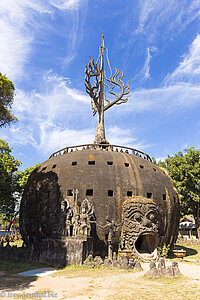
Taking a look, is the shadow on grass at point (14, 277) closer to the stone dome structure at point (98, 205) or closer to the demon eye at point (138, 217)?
the stone dome structure at point (98, 205)

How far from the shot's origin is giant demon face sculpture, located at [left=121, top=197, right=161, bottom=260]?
20.4 metres

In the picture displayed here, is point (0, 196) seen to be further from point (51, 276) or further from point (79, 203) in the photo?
point (51, 276)

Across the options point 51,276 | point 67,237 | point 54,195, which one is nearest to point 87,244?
point 67,237

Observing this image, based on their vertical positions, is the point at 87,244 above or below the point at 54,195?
below

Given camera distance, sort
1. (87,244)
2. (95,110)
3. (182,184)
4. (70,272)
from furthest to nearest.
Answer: (182,184) < (95,110) < (87,244) < (70,272)

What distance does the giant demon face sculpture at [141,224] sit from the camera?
20.4m

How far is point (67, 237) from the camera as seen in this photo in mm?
19312

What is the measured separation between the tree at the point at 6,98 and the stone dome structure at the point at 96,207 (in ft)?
21.4

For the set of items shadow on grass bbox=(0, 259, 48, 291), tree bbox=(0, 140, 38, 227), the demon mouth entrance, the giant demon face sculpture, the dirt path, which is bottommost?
the dirt path

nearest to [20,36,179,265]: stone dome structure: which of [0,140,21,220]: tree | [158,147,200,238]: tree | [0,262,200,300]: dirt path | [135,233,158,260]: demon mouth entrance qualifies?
[135,233,158,260]: demon mouth entrance

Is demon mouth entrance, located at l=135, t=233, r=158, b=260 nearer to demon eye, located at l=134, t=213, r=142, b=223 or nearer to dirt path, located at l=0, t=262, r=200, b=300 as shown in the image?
demon eye, located at l=134, t=213, r=142, b=223

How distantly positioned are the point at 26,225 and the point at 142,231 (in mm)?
11670

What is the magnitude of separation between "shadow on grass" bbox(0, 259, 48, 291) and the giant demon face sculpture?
7386 mm

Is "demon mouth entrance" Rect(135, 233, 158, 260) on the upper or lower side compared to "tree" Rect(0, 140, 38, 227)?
lower
